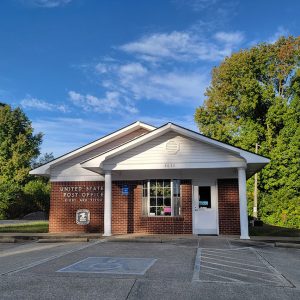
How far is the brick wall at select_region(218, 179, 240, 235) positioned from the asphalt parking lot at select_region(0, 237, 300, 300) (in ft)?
9.97

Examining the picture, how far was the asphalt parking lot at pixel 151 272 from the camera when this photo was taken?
6453 millimetres

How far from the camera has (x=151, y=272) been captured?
26.4ft

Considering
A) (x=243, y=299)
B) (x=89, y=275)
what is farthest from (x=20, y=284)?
(x=243, y=299)

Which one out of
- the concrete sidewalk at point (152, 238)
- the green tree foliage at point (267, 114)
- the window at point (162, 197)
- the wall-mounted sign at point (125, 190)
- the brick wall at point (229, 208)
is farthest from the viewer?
the green tree foliage at point (267, 114)

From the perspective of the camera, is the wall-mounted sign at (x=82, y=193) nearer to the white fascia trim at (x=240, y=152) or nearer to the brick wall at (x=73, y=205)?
the brick wall at (x=73, y=205)

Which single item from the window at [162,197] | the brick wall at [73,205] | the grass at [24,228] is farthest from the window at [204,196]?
the grass at [24,228]

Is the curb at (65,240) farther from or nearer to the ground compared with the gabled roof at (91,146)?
nearer to the ground

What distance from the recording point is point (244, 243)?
13391 mm

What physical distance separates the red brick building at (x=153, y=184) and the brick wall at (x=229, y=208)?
1.6 inches

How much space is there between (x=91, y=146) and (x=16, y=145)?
94.6ft

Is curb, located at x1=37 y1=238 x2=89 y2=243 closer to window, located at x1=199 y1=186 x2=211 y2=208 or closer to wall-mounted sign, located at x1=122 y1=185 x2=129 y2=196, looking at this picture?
wall-mounted sign, located at x1=122 y1=185 x2=129 y2=196

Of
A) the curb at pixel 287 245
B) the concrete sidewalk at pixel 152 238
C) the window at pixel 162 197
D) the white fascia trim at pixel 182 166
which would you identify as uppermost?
the white fascia trim at pixel 182 166

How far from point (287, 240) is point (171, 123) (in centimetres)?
608

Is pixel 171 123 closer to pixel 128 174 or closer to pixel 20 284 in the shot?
pixel 128 174
